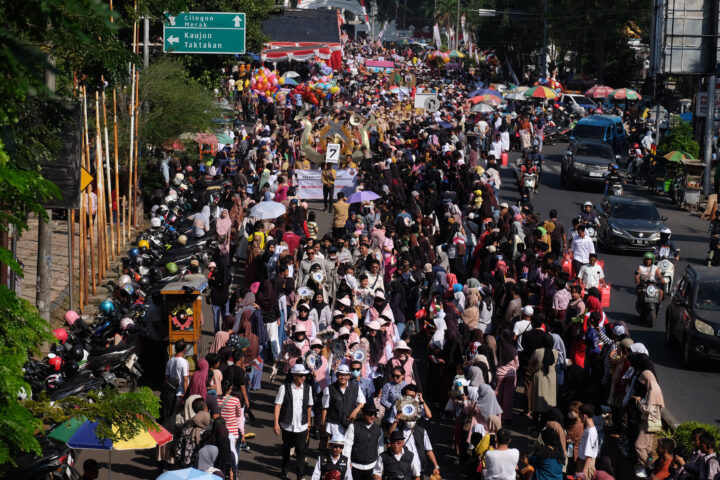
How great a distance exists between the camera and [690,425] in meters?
13.4

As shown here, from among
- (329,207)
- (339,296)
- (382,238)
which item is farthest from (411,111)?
(339,296)

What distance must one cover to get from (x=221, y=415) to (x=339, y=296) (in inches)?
220

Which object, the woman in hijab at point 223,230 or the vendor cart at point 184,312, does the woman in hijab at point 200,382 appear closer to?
the vendor cart at point 184,312

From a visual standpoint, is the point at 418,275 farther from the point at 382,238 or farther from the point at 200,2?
the point at 200,2

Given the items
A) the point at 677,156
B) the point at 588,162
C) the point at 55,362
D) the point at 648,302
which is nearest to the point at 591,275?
the point at 648,302

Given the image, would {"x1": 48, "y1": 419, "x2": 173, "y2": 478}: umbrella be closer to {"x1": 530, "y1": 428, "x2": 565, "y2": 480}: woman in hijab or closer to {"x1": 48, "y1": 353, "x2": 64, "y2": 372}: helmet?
{"x1": 530, "y1": 428, "x2": 565, "y2": 480}: woman in hijab

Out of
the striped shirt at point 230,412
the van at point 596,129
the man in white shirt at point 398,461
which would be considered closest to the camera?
the man in white shirt at point 398,461

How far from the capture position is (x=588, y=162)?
37.2 meters

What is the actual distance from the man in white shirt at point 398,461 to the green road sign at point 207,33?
23.3 metres

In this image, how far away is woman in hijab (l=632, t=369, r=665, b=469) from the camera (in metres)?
13.5

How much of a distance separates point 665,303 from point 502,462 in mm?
12252

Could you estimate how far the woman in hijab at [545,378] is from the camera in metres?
15.3

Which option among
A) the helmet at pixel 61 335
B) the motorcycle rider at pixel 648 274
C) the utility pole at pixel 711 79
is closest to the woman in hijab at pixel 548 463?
the helmet at pixel 61 335

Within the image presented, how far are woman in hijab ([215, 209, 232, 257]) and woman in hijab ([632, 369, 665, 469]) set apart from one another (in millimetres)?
10827
